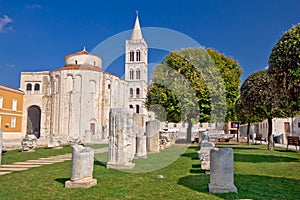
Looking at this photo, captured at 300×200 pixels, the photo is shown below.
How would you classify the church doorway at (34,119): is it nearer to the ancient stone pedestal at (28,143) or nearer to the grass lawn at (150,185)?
the ancient stone pedestal at (28,143)

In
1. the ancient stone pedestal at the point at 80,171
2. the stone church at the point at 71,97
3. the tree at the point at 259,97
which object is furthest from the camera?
the stone church at the point at 71,97

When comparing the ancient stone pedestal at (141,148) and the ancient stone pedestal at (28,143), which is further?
the ancient stone pedestal at (28,143)

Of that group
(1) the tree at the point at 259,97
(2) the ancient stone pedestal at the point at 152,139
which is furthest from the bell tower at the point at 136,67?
(2) the ancient stone pedestal at the point at 152,139

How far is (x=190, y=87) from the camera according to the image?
24516 mm

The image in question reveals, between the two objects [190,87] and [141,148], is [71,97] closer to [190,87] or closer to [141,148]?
[190,87]

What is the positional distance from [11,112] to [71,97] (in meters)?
9.80

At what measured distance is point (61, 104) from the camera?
46.9 m

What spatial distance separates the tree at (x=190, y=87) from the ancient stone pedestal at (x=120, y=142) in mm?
14841

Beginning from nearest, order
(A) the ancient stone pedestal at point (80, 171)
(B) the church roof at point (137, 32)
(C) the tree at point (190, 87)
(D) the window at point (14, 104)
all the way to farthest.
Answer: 1. (A) the ancient stone pedestal at point (80, 171)
2. (C) the tree at point (190, 87)
3. (D) the window at point (14, 104)
4. (B) the church roof at point (137, 32)

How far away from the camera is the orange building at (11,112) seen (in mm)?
39219

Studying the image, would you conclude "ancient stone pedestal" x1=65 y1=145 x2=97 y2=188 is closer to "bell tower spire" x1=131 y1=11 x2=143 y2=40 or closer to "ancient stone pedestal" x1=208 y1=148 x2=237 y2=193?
"ancient stone pedestal" x1=208 y1=148 x2=237 y2=193

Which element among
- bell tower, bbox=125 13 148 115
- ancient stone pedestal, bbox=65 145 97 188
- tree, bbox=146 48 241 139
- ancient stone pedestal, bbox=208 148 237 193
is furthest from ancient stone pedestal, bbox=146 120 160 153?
bell tower, bbox=125 13 148 115

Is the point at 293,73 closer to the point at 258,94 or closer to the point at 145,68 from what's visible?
the point at 258,94

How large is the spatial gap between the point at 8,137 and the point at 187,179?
40023mm
